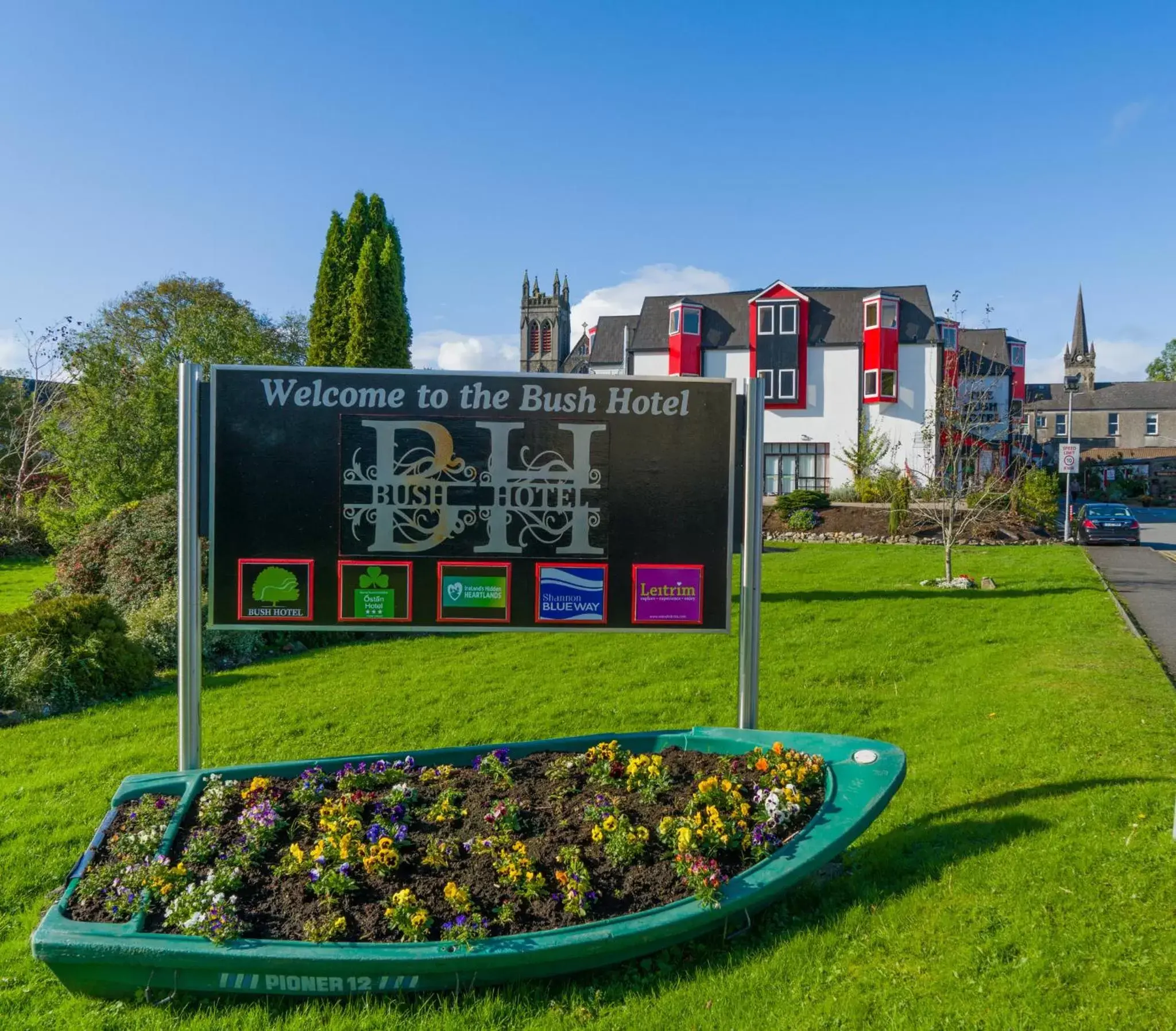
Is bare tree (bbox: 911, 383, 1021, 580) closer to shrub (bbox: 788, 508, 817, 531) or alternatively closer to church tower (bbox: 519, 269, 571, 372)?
shrub (bbox: 788, 508, 817, 531)

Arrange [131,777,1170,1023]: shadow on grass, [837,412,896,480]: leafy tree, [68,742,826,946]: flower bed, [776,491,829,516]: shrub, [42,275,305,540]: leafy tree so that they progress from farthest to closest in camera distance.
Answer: [837,412,896,480]: leafy tree
[776,491,829,516]: shrub
[42,275,305,540]: leafy tree
[68,742,826,946]: flower bed
[131,777,1170,1023]: shadow on grass

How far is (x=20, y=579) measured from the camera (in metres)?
20.6

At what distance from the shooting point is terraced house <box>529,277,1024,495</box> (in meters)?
37.5

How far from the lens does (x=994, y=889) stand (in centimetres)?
447

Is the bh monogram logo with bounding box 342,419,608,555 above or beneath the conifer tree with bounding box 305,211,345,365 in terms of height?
beneath

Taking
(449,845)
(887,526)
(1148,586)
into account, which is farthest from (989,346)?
(449,845)

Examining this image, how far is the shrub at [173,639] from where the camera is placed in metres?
11.5

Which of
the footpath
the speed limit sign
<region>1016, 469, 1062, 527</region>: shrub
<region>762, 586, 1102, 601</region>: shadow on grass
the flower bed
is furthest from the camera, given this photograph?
<region>1016, 469, 1062, 527</region>: shrub

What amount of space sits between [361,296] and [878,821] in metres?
22.0

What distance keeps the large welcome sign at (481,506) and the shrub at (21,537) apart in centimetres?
2406

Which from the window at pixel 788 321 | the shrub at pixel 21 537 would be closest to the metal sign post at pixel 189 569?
the shrub at pixel 21 537

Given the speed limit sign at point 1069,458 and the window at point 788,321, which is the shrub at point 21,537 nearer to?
the window at point 788,321

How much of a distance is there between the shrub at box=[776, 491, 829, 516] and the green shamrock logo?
87.9 ft

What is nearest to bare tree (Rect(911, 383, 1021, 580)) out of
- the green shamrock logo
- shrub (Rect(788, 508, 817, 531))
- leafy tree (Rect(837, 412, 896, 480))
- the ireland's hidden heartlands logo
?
shrub (Rect(788, 508, 817, 531))
